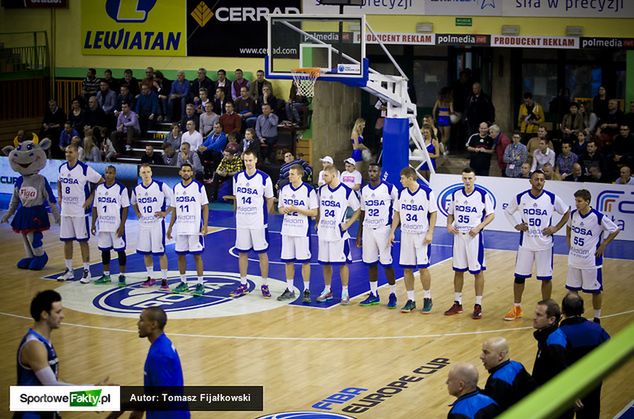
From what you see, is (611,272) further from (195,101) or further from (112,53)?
(112,53)

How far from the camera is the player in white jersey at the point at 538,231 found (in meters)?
12.7

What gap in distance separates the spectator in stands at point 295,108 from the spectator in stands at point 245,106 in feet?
2.97

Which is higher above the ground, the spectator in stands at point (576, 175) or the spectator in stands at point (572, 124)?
the spectator in stands at point (572, 124)

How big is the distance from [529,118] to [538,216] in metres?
10.1

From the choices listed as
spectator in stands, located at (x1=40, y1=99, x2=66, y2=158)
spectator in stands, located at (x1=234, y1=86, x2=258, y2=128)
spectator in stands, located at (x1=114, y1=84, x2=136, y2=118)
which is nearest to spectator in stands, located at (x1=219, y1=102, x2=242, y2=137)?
spectator in stands, located at (x1=234, y1=86, x2=258, y2=128)

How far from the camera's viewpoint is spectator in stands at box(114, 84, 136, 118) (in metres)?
25.2

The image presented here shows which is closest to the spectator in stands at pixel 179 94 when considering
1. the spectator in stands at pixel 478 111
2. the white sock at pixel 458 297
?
the spectator in stands at pixel 478 111

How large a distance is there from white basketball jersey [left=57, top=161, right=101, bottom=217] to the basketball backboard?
4095 mm

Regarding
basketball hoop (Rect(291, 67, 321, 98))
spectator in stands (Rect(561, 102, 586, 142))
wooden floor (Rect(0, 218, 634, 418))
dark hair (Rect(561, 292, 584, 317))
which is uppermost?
basketball hoop (Rect(291, 67, 321, 98))

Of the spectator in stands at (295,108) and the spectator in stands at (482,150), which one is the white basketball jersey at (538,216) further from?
the spectator in stands at (295,108)

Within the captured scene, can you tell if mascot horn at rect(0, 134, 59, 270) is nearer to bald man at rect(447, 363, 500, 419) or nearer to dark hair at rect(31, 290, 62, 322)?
dark hair at rect(31, 290, 62, 322)

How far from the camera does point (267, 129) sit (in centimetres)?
2284

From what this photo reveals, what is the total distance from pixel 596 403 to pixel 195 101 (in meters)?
18.4

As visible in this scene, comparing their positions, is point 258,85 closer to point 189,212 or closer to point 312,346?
point 189,212
